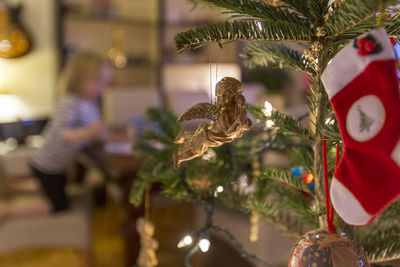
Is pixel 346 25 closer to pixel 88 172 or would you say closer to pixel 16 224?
pixel 16 224

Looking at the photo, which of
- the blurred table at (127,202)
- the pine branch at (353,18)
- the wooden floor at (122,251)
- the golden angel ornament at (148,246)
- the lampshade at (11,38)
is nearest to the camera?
the pine branch at (353,18)

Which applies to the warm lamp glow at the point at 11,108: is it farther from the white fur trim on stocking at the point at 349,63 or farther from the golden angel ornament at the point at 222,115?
the white fur trim on stocking at the point at 349,63

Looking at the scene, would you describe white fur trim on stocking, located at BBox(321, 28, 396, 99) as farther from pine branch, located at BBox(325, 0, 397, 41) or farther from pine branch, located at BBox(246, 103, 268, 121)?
pine branch, located at BBox(246, 103, 268, 121)

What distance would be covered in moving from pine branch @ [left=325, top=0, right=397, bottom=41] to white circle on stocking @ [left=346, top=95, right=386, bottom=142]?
8 centimetres

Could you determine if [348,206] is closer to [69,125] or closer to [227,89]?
[227,89]

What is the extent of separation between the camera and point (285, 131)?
565 millimetres

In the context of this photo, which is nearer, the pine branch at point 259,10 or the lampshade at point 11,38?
the pine branch at point 259,10

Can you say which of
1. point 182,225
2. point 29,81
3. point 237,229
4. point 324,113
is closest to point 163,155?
point 324,113

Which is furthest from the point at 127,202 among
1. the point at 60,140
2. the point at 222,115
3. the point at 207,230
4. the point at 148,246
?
the point at 222,115

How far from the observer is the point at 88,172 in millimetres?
3197

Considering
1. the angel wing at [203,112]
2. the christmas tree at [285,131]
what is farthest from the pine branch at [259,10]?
the angel wing at [203,112]

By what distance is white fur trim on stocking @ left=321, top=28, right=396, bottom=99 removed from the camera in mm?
380

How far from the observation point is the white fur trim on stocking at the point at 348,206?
1.26 feet

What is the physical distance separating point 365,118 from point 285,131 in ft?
0.59
